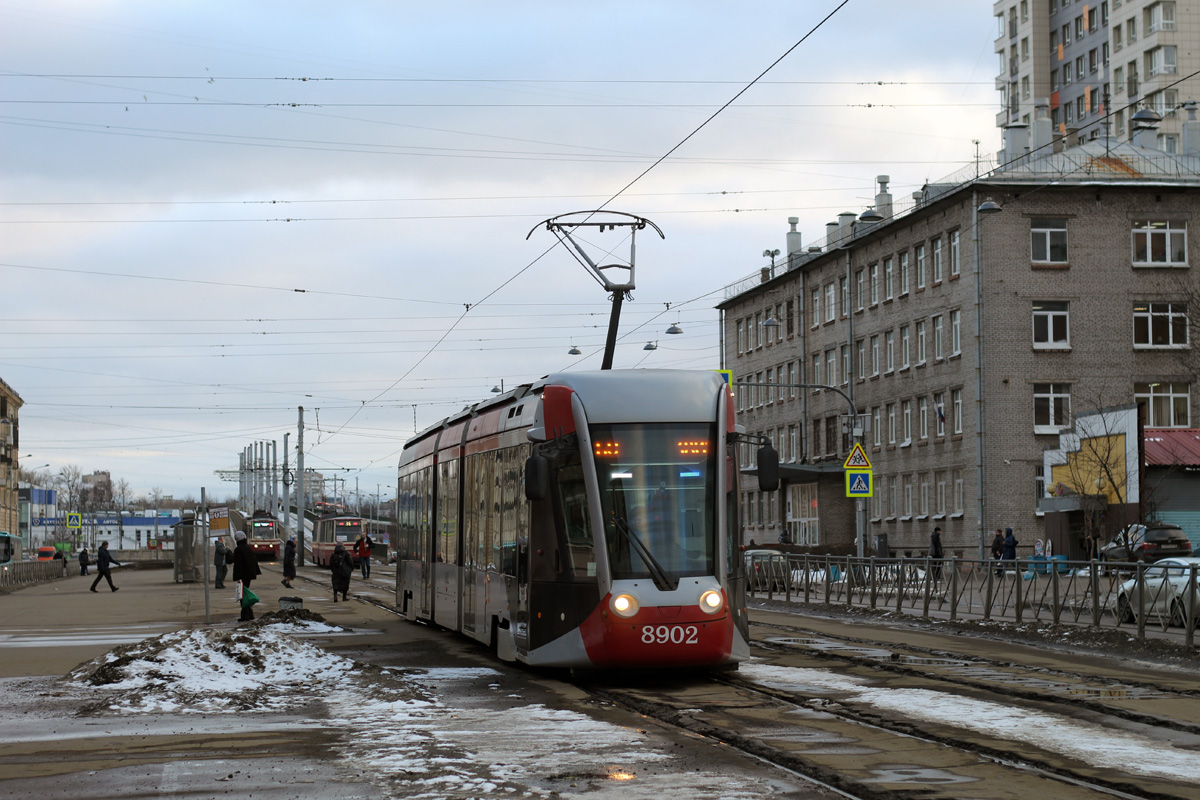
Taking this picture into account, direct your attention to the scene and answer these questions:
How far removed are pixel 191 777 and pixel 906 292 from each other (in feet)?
177

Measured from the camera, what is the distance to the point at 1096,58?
95250 millimetres

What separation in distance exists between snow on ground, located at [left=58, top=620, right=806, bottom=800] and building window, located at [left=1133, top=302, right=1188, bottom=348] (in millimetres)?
42435

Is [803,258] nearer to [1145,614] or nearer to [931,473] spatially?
[931,473]

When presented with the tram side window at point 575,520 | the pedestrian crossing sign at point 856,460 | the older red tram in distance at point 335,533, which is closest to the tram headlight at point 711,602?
the tram side window at point 575,520

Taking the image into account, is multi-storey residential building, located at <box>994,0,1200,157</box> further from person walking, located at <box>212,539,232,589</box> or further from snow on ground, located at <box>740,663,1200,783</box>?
snow on ground, located at <box>740,663,1200,783</box>

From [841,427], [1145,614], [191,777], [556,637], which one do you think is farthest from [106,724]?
[841,427]

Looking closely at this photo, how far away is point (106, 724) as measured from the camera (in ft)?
40.9

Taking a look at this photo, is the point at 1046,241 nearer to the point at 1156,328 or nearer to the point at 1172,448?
the point at 1156,328

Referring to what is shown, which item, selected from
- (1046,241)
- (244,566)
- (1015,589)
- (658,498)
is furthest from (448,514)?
(1046,241)

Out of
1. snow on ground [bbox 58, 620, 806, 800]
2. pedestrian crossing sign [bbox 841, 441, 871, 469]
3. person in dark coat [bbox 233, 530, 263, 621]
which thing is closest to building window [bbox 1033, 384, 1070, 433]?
pedestrian crossing sign [bbox 841, 441, 871, 469]

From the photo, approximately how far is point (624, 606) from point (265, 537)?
73572 millimetres

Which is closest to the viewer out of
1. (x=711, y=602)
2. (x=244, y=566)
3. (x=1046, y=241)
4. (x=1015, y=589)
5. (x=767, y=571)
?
(x=711, y=602)

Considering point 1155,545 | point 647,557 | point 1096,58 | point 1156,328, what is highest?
point 1096,58

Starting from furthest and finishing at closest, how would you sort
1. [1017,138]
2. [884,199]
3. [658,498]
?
[884,199] → [1017,138] → [658,498]
